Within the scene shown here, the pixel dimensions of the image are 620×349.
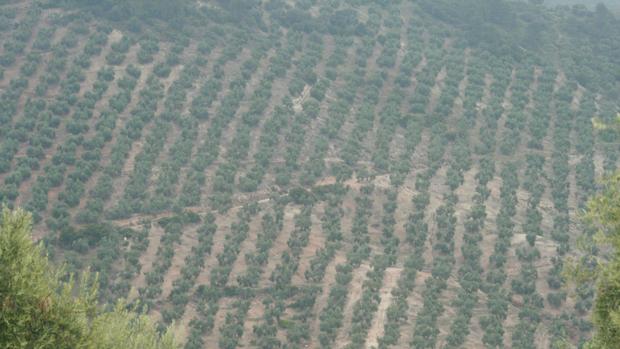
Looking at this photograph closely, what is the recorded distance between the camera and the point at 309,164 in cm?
5438

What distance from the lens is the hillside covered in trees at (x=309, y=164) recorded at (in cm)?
4000

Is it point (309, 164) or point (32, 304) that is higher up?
point (32, 304)

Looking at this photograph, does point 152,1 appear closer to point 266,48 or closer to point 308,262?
point 266,48

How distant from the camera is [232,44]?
69750 millimetres

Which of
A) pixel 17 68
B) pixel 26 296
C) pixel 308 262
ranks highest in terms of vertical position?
pixel 26 296

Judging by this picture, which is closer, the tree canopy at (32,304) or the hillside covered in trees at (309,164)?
the tree canopy at (32,304)

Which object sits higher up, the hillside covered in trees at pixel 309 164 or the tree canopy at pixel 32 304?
the tree canopy at pixel 32 304

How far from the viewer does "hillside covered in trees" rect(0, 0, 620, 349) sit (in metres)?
40.0

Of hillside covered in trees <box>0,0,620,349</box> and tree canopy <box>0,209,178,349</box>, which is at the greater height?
tree canopy <box>0,209,178,349</box>

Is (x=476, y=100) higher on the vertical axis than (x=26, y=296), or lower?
lower

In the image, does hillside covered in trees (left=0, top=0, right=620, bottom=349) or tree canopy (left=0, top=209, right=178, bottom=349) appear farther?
hillside covered in trees (left=0, top=0, right=620, bottom=349)

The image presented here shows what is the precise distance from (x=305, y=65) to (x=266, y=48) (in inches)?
159

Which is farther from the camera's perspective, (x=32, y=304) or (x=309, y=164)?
(x=309, y=164)

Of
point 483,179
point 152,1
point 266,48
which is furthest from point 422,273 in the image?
point 152,1
